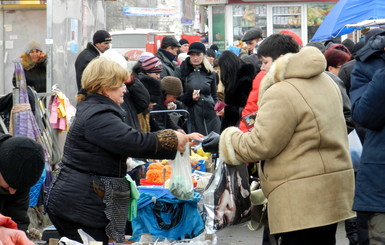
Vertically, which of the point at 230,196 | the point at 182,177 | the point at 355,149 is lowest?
the point at 230,196

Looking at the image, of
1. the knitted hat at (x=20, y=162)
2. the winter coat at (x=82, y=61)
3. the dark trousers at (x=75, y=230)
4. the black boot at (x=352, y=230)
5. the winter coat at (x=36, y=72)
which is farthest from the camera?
the winter coat at (x=36, y=72)

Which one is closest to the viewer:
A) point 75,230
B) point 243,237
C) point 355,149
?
point 75,230

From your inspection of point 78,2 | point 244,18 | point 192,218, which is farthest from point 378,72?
point 244,18

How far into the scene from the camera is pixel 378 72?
4.45m

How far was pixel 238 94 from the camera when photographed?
8602mm

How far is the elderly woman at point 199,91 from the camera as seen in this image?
470 inches

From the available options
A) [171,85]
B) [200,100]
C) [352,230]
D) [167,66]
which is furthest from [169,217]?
[167,66]

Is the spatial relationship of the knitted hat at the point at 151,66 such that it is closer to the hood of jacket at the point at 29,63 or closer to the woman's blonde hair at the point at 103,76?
the hood of jacket at the point at 29,63

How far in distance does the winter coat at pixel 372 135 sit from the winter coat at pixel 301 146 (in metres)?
0.13

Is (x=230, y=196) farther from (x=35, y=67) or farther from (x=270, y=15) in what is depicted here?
(x=270, y=15)

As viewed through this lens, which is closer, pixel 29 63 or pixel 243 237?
pixel 243 237

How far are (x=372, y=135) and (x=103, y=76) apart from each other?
171cm

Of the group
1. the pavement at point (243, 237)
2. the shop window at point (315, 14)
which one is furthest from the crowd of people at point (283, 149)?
the shop window at point (315, 14)

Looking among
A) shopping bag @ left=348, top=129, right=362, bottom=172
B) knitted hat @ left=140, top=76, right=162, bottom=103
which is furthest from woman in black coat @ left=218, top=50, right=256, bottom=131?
shopping bag @ left=348, top=129, right=362, bottom=172
